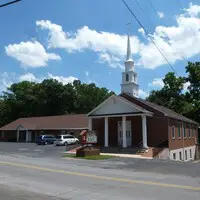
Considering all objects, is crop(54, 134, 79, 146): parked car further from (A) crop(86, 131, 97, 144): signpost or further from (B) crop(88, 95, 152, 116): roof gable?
(A) crop(86, 131, 97, 144): signpost

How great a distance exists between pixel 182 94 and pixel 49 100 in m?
34.4

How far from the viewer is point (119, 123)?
120 ft

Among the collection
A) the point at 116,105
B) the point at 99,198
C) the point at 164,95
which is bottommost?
the point at 99,198

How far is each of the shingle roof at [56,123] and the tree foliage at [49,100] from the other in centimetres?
1471

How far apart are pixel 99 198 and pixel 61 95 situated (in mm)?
68694

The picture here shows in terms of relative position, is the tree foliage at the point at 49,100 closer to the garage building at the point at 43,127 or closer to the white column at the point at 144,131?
the garage building at the point at 43,127

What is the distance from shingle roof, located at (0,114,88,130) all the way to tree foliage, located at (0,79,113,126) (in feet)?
48.3

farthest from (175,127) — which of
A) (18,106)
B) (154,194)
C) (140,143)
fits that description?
(18,106)

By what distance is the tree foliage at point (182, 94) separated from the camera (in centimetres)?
A: 5694

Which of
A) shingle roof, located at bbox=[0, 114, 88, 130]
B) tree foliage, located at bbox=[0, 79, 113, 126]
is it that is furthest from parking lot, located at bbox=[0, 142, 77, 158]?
tree foliage, located at bbox=[0, 79, 113, 126]

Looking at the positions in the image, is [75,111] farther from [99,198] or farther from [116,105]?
[99,198]

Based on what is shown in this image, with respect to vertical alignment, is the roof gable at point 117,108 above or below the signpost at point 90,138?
above

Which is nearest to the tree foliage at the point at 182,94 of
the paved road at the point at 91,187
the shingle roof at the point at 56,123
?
the shingle roof at the point at 56,123

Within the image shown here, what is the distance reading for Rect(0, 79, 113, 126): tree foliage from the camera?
7825 centimetres
